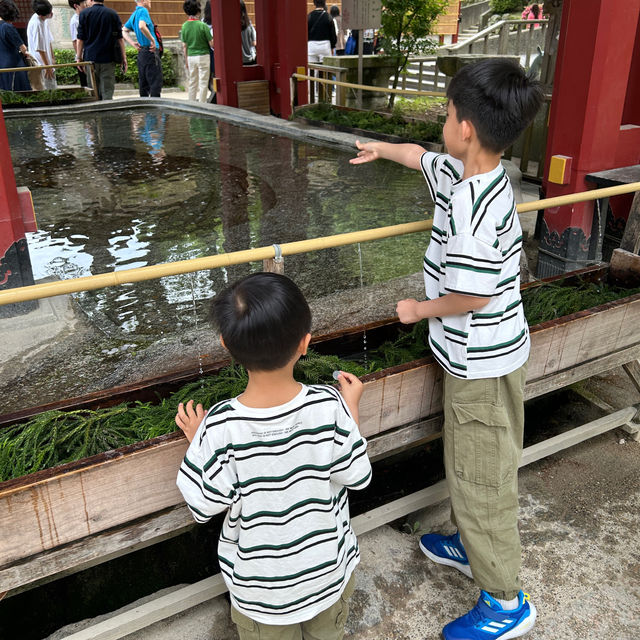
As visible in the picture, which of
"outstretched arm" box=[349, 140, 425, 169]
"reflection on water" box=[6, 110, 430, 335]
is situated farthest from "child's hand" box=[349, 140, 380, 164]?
"reflection on water" box=[6, 110, 430, 335]

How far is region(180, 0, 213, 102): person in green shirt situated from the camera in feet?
43.5

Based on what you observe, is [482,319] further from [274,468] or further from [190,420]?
[190,420]

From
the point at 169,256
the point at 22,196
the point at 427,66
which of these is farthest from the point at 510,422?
the point at 427,66

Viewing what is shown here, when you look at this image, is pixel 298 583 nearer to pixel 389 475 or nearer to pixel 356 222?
pixel 389 475

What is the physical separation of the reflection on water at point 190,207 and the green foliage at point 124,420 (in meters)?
1.76

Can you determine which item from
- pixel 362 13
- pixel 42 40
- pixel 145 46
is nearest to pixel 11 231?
pixel 362 13

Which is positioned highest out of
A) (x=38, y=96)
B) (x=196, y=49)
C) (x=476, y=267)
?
(x=196, y=49)

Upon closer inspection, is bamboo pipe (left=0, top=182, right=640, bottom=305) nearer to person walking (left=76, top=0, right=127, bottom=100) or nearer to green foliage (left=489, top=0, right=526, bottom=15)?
person walking (left=76, top=0, right=127, bottom=100)

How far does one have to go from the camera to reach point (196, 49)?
539 inches

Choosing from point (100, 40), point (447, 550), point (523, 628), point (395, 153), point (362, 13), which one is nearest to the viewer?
point (523, 628)

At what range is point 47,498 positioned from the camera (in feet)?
5.70

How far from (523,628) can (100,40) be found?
1300 cm

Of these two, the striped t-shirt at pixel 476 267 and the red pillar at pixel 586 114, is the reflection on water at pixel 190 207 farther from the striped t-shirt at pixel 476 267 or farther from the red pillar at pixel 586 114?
the striped t-shirt at pixel 476 267

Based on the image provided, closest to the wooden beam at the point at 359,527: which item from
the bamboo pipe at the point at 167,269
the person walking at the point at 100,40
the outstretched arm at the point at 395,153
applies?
the bamboo pipe at the point at 167,269
